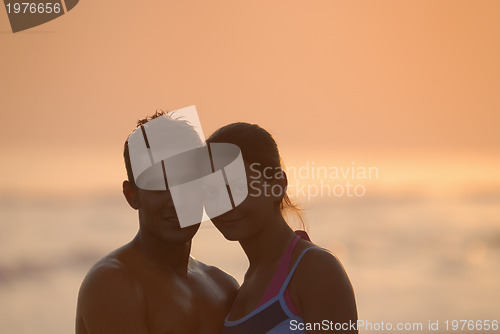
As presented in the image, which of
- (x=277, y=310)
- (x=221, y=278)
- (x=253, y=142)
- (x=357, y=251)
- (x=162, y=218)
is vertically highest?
(x=253, y=142)

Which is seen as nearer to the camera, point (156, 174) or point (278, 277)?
point (278, 277)

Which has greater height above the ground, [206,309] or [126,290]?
[126,290]

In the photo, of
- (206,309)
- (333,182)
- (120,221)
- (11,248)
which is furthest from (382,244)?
(206,309)

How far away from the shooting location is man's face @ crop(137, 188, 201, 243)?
3.99m

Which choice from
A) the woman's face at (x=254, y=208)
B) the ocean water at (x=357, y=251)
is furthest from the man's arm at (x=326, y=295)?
the ocean water at (x=357, y=251)

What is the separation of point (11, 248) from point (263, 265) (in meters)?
14.5

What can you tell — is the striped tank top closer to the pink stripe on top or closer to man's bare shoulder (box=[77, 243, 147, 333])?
the pink stripe on top

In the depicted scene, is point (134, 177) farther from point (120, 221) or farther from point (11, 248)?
point (120, 221)

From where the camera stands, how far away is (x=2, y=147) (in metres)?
26.4

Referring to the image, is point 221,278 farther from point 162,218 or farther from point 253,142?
point 253,142

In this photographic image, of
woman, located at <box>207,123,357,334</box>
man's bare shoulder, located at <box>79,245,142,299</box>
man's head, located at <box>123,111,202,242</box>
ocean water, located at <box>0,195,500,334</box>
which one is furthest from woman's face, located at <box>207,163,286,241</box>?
ocean water, located at <box>0,195,500,334</box>

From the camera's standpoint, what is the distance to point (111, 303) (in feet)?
12.2

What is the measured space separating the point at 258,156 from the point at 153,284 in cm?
90

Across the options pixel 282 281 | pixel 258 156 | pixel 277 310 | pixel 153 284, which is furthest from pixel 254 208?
pixel 153 284
